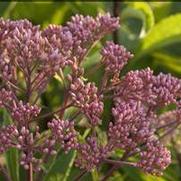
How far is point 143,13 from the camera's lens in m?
2.64

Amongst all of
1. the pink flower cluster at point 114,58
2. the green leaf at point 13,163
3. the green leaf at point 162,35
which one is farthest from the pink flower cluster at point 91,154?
the green leaf at point 162,35

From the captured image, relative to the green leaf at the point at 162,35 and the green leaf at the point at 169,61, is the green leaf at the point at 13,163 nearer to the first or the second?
the green leaf at the point at 162,35

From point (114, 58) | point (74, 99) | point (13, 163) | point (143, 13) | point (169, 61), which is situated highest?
point (143, 13)

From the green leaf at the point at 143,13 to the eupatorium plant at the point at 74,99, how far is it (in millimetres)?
1102

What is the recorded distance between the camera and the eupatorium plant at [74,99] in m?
1.37

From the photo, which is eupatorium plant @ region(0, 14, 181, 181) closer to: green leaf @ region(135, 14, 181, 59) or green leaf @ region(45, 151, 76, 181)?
green leaf @ region(45, 151, 76, 181)

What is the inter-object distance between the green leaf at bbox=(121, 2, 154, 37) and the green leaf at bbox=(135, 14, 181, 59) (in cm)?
8

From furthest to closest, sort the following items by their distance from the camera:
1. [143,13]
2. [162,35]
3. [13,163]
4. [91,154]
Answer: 1. [143,13]
2. [162,35]
3. [13,163]
4. [91,154]

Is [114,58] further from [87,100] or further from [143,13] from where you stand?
[143,13]

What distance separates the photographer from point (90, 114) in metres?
1.40

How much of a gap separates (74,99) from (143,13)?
1313 millimetres

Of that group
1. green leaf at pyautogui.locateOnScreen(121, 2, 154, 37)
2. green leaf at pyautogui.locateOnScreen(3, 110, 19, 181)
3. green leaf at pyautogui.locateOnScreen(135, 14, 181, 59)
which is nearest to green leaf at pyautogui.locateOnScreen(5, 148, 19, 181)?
green leaf at pyautogui.locateOnScreen(3, 110, 19, 181)

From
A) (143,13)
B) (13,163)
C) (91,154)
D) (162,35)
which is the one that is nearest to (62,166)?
(13,163)

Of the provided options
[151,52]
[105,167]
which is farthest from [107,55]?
[151,52]
